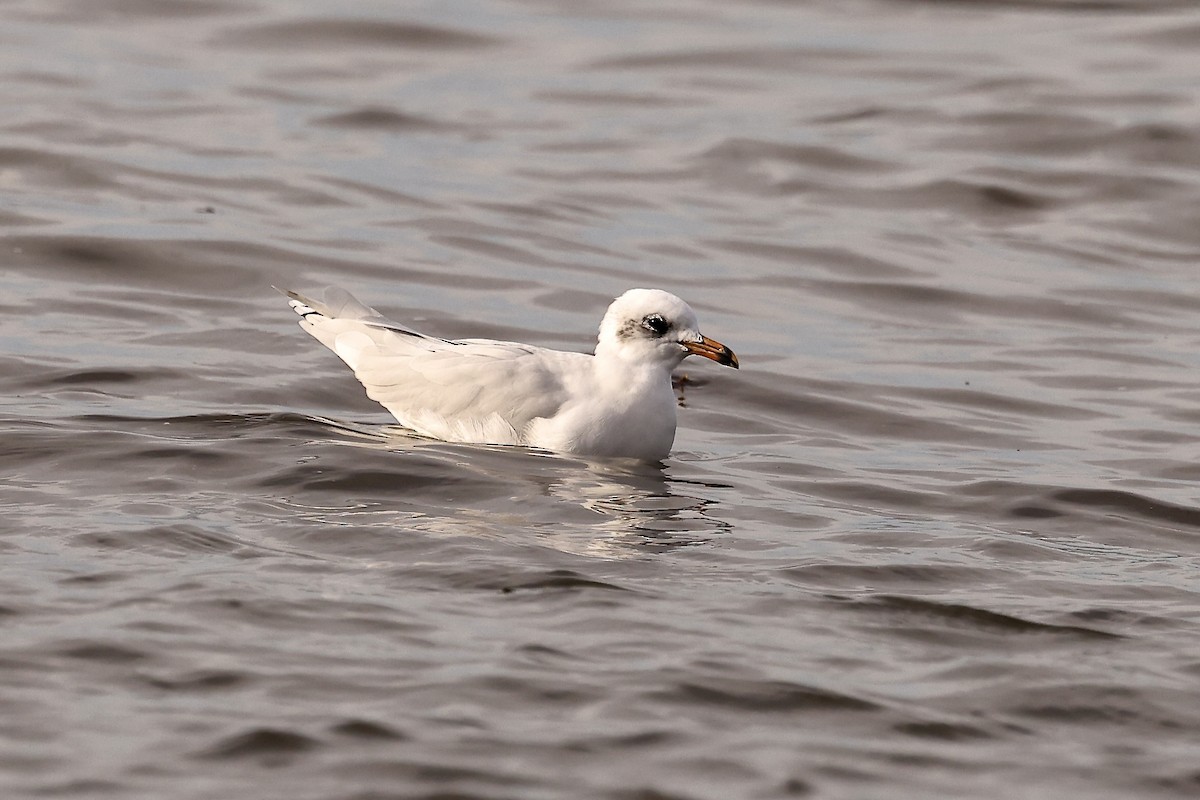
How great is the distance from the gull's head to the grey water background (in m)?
0.66

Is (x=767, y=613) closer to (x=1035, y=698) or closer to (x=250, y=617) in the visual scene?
(x=1035, y=698)

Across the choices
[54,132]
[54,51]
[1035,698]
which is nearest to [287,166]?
[54,132]

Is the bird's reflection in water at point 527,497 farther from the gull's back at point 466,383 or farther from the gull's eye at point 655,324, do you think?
the gull's eye at point 655,324

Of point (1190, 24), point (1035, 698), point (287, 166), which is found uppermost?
point (1190, 24)

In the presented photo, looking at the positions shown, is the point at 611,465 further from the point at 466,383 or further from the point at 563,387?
the point at 466,383

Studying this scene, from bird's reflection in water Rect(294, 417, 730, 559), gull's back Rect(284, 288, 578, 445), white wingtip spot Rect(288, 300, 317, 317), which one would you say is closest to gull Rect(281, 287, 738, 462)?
gull's back Rect(284, 288, 578, 445)

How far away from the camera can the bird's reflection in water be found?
29.9ft

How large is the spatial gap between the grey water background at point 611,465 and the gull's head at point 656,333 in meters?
0.66

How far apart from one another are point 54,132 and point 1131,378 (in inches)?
424

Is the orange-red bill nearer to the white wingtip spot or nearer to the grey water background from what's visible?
the grey water background

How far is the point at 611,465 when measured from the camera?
1066 centimetres

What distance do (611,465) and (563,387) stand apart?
495 millimetres

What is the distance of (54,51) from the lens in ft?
74.8

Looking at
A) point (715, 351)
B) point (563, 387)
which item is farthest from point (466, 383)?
point (715, 351)
